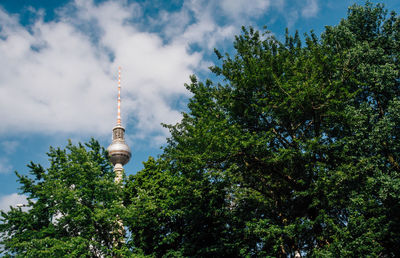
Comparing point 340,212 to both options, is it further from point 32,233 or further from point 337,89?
point 32,233

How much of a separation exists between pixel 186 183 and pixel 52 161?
8.28 meters

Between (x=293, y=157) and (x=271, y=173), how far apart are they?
6.03 feet

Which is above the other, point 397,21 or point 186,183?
point 397,21

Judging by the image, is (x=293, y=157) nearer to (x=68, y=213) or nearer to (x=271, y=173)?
(x=271, y=173)

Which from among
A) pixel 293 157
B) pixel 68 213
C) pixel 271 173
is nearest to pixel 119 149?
pixel 68 213

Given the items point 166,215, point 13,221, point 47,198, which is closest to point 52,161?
point 47,198

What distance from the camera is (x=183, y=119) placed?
982 inches

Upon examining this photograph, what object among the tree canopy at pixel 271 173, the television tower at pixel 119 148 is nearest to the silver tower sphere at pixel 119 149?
the television tower at pixel 119 148

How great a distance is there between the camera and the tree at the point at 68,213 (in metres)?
18.0

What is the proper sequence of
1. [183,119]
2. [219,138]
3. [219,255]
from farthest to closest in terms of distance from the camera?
[183,119]
[219,255]
[219,138]

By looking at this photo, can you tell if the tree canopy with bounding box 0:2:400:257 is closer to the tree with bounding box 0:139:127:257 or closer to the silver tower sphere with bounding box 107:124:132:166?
the tree with bounding box 0:139:127:257

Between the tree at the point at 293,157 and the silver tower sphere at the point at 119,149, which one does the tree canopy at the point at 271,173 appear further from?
the silver tower sphere at the point at 119,149

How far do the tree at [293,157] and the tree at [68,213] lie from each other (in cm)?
180

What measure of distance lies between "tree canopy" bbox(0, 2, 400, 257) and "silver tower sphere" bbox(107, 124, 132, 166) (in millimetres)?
37284
